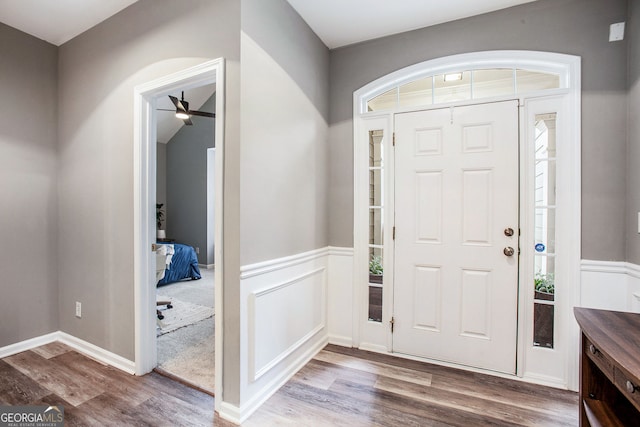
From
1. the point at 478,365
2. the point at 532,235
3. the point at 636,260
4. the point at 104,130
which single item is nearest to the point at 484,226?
the point at 532,235

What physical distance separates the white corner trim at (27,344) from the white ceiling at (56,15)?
105 inches

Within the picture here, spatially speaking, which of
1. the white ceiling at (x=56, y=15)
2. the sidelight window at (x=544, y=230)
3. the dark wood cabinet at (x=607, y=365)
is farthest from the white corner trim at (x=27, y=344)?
the sidelight window at (x=544, y=230)

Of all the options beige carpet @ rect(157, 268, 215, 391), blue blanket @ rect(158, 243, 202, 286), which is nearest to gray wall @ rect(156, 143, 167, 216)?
blue blanket @ rect(158, 243, 202, 286)

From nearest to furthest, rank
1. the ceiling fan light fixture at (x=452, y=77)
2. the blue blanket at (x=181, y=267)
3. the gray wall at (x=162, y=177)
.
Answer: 1. the ceiling fan light fixture at (x=452, y=77)
2. the blue blanket at (x=181, y=267)
3. the gray wall at (x=162, y=177)

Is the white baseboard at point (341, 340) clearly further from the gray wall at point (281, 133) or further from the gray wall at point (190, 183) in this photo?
the gray wall at point (190, 183)

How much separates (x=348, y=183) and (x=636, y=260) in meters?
1.99

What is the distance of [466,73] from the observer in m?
2.39

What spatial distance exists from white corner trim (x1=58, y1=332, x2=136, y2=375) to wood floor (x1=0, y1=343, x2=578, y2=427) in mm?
58

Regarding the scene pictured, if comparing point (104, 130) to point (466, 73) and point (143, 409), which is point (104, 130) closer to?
point (143, 409)

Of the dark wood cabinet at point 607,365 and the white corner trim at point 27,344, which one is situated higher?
the dark wood cabinet at point 607,365

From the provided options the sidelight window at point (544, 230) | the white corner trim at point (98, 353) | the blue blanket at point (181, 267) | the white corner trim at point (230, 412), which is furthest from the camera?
the blue blanket at point (181, 267)

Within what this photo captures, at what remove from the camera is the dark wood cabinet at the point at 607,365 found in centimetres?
107

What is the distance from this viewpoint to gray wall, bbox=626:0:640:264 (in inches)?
71.1

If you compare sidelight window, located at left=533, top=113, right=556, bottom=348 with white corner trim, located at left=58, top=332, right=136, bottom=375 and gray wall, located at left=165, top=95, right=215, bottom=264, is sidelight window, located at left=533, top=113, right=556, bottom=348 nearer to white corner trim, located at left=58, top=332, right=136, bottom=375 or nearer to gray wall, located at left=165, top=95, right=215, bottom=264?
white corner trim, located at left=58, top=332, right=136, bottom=375
